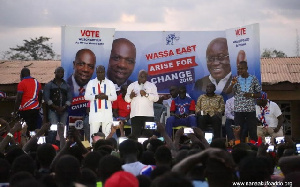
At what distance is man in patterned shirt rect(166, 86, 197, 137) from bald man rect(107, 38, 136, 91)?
1584 mm

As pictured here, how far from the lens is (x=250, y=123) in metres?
12.3

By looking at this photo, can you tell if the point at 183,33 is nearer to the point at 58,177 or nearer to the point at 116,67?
the point at 116,67

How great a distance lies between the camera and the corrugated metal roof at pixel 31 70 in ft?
64.9

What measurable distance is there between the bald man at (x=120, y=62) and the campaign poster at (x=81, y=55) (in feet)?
0.55

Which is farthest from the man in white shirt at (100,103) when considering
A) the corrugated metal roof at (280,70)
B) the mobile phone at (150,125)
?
the corrugated metal roof at (280,70)

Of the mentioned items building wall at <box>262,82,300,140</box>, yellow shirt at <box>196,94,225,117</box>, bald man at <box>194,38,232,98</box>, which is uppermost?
bald man at <box>194,38,232,98</box>

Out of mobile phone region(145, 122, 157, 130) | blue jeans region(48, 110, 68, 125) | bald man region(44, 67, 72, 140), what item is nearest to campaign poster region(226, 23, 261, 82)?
mobile phone region(145, 122, 157, 130)

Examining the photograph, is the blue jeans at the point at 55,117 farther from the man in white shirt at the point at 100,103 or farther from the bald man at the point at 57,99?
the man in white shirt at the point at 100,103

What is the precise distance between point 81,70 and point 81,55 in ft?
1.22

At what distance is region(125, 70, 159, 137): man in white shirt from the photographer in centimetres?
1382

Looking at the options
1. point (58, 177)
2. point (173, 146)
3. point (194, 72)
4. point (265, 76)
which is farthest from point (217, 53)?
point (58, 177)

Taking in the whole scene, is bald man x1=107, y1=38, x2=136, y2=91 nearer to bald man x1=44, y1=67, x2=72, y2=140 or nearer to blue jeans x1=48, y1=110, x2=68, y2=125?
bald man x1=44, y1=67, x2=72, y2=140

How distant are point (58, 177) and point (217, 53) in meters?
11.0

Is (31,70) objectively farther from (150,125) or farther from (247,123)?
(247,123)
